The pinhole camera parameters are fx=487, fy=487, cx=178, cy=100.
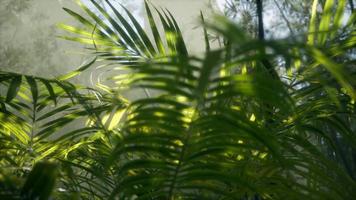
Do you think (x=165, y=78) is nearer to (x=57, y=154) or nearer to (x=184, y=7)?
(x=57, y=154)

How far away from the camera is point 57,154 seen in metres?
0.97

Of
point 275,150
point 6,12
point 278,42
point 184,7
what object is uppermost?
point 184,7

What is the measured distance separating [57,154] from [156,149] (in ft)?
1.32

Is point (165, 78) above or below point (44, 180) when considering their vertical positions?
above

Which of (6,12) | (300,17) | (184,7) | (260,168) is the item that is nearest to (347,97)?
(260,168)

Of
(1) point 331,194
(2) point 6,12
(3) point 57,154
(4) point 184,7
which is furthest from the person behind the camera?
(4) point 184,7

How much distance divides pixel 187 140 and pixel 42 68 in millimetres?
12083

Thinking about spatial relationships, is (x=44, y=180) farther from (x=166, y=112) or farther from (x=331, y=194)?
(x=331, y=194)

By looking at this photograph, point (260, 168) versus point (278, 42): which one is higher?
point (278, 42)

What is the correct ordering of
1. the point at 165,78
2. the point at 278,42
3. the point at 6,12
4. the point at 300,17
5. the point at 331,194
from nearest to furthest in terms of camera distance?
the point at 278,42
the point at 165,78
the point at 331,194
the point at 300,17
the point at 6,12

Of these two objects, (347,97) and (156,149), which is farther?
(347,97)

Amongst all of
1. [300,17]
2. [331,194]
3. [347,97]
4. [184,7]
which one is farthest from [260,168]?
[184,7]

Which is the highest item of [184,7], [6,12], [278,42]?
[184,7]

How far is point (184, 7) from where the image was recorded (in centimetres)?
2230
